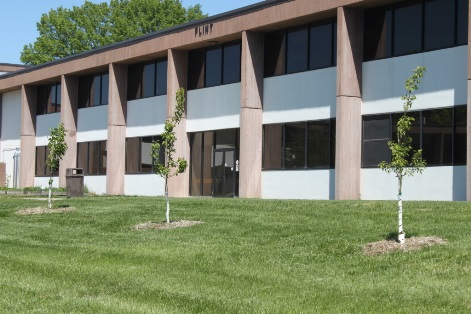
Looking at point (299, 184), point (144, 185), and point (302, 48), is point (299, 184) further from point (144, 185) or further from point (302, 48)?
point (144, 185)

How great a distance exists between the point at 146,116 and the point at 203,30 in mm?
7570

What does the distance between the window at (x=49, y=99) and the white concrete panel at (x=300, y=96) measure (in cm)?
2094

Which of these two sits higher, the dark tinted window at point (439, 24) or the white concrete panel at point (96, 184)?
the dark tinted window at point (439, 24)

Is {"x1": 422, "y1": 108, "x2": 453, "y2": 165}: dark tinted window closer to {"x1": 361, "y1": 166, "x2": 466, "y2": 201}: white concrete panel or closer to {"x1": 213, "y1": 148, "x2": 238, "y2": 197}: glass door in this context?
{"x1": 361, "y1": 166, "x2": 466, "y2": 201}: white concrete panel

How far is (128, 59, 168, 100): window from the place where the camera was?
1603 inches

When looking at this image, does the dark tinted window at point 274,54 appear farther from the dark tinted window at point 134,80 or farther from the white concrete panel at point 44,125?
the white concrete panel at point 44,125

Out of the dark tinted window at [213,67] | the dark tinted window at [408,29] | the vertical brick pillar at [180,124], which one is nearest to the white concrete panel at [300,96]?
the dark tinted window at [408,29]

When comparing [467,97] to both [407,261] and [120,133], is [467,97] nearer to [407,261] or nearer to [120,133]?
[407,261]

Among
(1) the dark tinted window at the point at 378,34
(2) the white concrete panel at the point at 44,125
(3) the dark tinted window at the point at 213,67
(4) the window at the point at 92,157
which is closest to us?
(1) the dark tinted window at the point at 378,34

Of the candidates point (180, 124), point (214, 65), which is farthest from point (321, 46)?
point (180, 124)

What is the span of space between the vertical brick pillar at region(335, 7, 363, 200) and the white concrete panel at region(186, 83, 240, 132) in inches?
293

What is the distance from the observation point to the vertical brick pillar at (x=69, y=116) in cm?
4741

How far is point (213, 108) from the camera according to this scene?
36781 millimetres

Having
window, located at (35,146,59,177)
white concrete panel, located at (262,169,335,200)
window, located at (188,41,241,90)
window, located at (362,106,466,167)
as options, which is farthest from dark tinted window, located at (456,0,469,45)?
window, located at (35,146,59,177)
